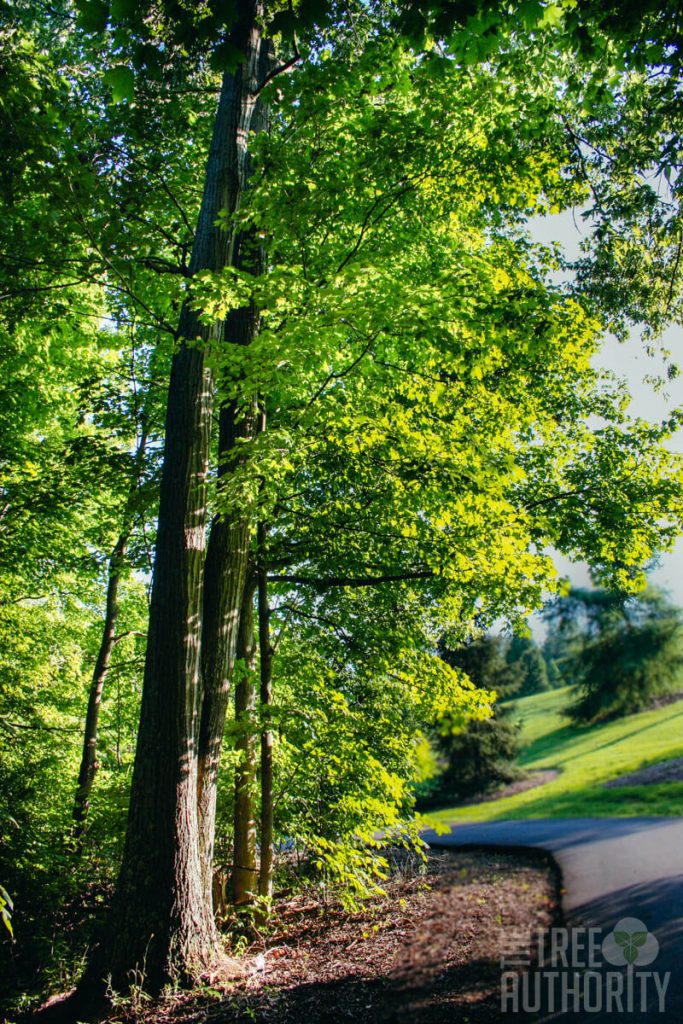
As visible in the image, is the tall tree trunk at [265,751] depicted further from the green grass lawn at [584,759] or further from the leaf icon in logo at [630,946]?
the leaf icon in logo at [630,946]

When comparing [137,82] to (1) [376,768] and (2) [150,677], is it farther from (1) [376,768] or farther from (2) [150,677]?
(1) [376,768]

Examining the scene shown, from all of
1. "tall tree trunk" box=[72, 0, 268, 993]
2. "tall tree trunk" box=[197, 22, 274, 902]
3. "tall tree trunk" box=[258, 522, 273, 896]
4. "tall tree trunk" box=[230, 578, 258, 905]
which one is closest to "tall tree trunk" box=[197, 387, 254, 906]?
"tall tree trunk" box=[197, 22, 274, 902]

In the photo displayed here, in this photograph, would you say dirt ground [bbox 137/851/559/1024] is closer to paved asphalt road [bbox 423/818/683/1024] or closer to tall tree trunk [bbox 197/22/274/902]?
paved asphalt road [bbox 423/818/683/1024]

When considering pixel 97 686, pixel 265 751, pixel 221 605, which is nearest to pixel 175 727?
pixel 221 605

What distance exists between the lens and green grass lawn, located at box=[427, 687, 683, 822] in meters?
4.48

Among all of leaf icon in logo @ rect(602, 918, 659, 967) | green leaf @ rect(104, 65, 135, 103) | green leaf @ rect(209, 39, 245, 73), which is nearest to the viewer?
green leaf @ rect(104, 65, 135, 103)

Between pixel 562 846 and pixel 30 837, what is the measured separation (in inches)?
298

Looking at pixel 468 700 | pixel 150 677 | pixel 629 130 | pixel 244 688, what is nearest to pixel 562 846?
pixel 468 700

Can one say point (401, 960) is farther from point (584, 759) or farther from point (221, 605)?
point (584, 759)

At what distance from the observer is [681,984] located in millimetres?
3754

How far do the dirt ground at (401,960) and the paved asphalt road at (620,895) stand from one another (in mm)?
313

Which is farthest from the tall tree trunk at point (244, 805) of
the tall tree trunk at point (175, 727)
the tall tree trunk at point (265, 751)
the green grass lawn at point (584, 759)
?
the green grass lawn at point (584, 759)

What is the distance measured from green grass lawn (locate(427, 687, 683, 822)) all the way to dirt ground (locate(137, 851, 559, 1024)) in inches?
21.6

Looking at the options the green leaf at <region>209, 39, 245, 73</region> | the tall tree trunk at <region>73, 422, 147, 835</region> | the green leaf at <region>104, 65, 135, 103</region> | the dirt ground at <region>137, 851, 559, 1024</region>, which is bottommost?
the dirt ground at <region>137, 851, 559, 1024</region>
